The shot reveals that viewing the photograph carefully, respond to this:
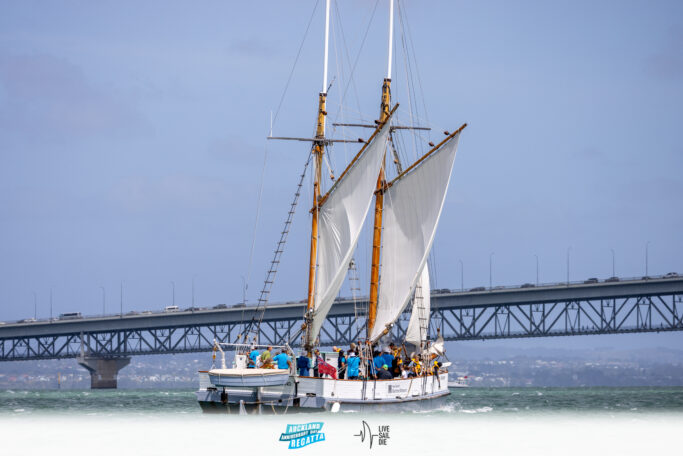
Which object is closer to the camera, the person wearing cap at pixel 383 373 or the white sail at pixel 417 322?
the person wearing cap at pixel 383 373

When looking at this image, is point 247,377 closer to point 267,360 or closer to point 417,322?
point 267,360

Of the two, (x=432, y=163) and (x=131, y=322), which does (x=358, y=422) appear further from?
(x=131, y=322)

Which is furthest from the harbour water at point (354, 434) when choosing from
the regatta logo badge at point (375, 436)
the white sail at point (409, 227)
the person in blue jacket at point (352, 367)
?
the white sail at point (409, 227)

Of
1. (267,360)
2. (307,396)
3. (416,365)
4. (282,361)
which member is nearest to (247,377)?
(267,360)

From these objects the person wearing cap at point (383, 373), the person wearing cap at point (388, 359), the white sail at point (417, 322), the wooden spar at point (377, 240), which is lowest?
the person wearing cap at point (383, 373)

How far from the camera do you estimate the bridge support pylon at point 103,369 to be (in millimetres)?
179375

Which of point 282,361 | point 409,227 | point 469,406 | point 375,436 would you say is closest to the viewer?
point 375,436

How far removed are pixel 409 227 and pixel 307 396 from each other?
1458 cm

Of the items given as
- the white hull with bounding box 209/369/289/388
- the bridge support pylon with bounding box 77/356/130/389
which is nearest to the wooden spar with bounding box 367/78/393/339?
the white hull with bounding box 209/369/289/388

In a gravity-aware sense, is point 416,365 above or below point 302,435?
above

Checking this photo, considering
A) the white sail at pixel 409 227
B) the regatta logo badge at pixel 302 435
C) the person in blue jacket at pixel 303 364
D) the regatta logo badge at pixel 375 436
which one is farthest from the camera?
the white sail at pixel 409 227

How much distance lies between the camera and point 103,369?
181 metres

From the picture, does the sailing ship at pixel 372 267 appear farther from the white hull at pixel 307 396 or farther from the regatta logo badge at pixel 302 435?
the regatta logo badge at pixel 302 435

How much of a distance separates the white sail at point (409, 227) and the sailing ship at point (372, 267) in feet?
0.17
